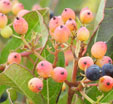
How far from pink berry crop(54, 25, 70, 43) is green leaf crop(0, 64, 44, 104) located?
0.17 m

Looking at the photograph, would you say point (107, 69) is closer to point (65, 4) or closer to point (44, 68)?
point (44, 68)

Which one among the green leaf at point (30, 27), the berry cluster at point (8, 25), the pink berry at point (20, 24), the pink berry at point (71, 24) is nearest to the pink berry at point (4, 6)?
the berry cluster at point (8, 25)

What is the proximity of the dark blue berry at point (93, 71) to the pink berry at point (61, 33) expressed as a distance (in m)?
0.16

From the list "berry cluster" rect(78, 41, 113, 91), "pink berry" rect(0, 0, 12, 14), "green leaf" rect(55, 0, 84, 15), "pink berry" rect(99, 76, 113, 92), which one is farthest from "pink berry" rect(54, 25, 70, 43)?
"green leaf" rect(55, 0, 84, 15)

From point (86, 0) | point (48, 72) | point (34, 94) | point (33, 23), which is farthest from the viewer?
point (86, 0)

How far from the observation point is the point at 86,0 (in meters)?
2.92

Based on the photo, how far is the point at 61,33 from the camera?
1.10 metres

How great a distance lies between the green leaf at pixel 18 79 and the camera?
3.57 ft

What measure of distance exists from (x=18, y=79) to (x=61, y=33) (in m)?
0.24

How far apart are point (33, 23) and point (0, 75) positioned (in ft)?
1.48

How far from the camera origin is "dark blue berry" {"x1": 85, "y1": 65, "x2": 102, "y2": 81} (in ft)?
3.37

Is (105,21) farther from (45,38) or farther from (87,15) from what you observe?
(45,38)

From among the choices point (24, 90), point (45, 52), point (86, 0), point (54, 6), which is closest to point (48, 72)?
point (24, 90)

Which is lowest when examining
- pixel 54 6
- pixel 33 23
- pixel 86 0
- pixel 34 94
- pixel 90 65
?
pixel 34 94
